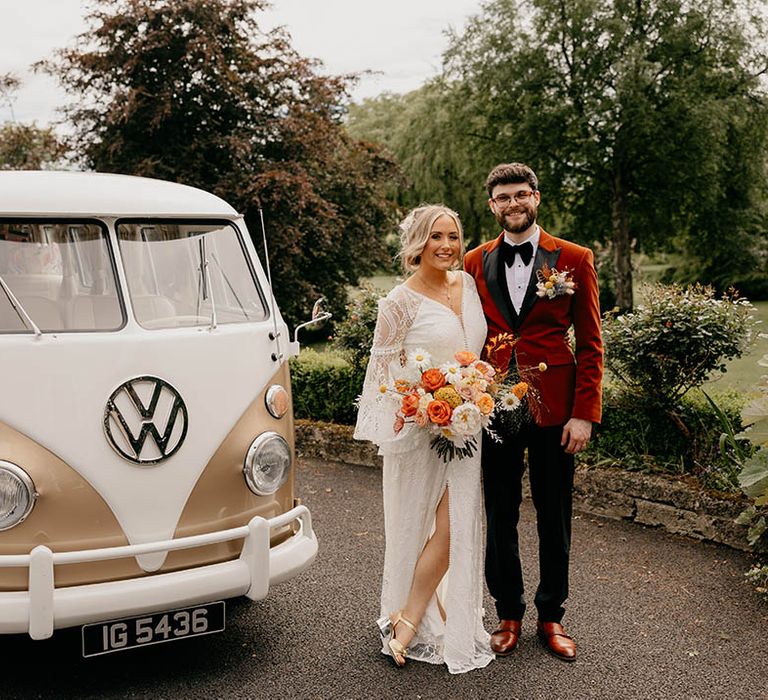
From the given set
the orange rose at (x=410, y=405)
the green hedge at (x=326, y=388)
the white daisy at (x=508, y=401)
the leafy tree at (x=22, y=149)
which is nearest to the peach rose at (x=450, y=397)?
the orange rose at (x=410, y=405)

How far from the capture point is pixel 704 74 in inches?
794

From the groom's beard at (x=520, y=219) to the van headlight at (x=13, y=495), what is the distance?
2.37 metres

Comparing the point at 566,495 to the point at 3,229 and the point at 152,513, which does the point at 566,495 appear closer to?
the point at 152,513

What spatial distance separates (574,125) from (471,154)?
3390 mm

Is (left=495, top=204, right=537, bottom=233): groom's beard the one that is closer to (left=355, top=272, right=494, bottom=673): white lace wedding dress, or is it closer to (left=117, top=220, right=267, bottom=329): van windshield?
(left=355, top=272, right=494, bottom=673): white lace wedding dress

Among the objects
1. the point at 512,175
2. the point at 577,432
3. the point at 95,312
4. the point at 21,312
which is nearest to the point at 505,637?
the point at 577,432

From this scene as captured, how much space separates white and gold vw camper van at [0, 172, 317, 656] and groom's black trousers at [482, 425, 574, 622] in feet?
3.06

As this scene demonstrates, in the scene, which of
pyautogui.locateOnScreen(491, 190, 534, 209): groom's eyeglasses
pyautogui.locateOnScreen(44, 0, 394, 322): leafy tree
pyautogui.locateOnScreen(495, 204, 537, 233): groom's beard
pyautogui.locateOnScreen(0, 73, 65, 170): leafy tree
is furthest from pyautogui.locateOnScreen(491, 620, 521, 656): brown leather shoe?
pyautogui.locateOnScreen(0, 73, 65, 170): leafy tree

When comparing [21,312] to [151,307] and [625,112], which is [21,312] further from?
[625,112]

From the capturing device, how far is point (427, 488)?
4.04m

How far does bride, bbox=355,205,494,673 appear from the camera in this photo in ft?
12.8

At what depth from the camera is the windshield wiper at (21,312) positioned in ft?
11.6

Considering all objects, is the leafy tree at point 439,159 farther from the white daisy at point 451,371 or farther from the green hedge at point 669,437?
the white daisy at point 451,371

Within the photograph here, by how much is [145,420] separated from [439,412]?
4.17 feet
